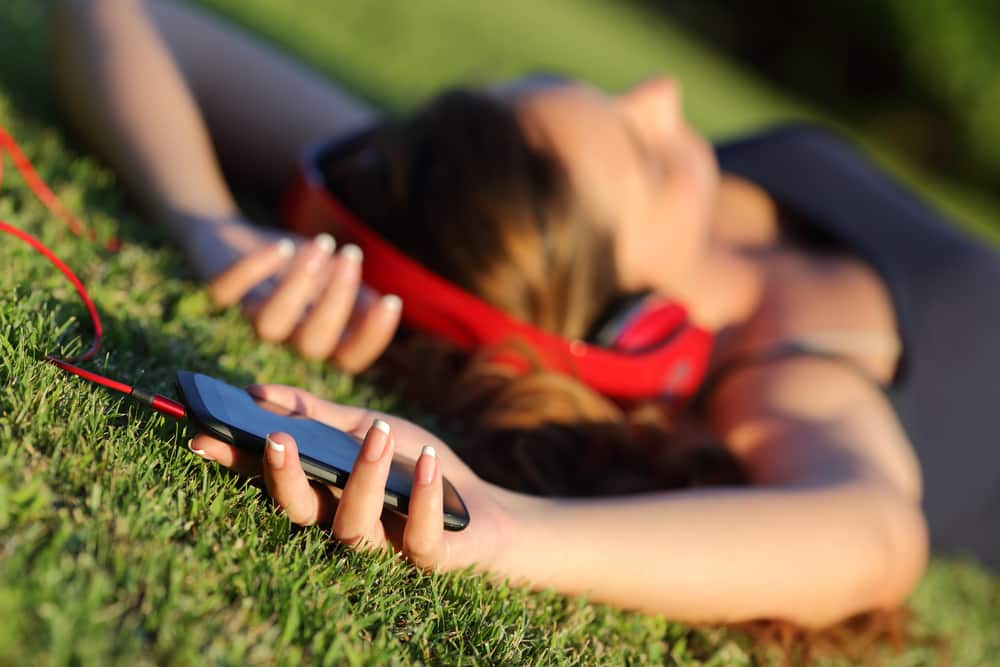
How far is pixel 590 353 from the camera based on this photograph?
7.69 ft

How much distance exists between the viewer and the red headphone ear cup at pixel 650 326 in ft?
7.79

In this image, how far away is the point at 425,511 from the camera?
128cm

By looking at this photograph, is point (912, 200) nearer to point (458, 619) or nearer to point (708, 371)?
point (708, 371)

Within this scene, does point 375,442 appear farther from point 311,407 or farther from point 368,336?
point 368,336

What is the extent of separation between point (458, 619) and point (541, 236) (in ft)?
4.02

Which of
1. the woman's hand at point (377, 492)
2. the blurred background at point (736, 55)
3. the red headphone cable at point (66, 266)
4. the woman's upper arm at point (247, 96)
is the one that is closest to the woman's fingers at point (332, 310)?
the red headphone cable at point (66, 266)

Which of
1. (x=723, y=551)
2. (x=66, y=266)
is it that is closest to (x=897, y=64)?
(x=723, y=551)

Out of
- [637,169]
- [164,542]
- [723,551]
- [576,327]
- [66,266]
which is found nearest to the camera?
[164,542]

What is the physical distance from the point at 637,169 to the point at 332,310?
1018mm

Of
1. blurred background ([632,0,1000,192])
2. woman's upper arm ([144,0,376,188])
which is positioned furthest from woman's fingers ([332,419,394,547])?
blurred background ([632,0,1000,192])

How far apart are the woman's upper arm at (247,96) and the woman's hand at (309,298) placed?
0.92 meters

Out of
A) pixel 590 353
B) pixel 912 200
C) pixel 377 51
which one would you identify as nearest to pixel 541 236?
pixel 590 353

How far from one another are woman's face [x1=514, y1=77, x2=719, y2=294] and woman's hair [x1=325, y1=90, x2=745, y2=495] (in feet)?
0.22

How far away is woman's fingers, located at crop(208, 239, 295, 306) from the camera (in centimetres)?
197
